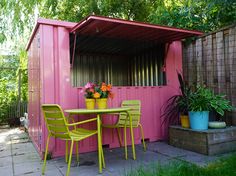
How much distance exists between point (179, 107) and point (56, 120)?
247cm

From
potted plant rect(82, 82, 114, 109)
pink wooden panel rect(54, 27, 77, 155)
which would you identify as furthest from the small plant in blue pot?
pink wooden panel rect(54, 27, 77, 155)

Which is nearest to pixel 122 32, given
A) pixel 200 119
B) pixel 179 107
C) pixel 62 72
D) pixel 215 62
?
pixel 62 72

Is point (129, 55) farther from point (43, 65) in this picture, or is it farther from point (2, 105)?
point (2, 105)

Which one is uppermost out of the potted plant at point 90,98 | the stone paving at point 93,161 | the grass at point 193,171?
the potted plant at point 90,98

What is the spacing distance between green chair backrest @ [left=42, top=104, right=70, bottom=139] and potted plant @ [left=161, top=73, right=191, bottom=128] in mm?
2303

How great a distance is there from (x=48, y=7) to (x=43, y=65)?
4.98 m

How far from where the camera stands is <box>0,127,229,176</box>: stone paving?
3.12 m

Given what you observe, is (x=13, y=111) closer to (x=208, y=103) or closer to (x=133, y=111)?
(x=133, y=111)

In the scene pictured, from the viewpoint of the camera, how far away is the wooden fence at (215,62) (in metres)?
4.16

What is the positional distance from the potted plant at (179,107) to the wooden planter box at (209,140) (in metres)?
0.27

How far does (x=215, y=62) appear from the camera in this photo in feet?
14.6

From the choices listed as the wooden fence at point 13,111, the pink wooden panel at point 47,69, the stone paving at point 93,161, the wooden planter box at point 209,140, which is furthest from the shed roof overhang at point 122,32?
the wooden fence at point 13,111

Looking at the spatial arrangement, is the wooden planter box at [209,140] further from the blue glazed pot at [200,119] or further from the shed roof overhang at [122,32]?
the shed roof overhang at [122,32]

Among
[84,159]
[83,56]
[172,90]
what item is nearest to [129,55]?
[83,56]
